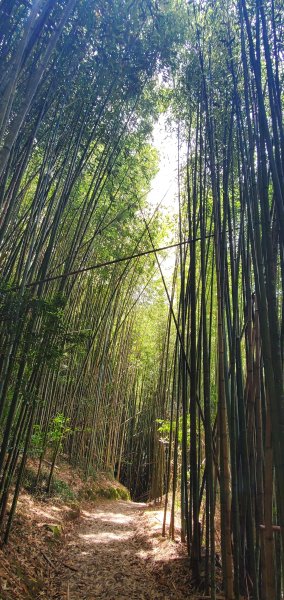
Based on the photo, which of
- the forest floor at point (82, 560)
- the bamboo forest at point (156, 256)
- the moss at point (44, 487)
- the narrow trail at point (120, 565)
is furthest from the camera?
the moss at point (44, 487)

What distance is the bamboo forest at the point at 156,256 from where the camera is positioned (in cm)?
211

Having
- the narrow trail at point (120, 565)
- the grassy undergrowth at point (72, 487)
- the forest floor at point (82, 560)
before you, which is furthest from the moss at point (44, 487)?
the narrow trail at point (120, 565)

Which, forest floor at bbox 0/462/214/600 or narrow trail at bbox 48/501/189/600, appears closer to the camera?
forest floor at bbox 0/462/214/600

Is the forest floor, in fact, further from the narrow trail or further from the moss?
the moss

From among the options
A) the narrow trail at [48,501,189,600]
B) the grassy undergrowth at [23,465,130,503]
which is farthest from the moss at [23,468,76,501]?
the narrow trail at [48,501,189,600]

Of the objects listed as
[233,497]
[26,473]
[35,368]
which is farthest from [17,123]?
[26,473]

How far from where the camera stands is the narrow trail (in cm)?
302

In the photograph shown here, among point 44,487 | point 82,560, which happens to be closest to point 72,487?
point 44,487

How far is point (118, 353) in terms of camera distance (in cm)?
865

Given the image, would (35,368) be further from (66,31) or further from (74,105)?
(66,31)

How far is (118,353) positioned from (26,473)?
3.96 m

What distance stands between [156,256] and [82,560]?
3.03m

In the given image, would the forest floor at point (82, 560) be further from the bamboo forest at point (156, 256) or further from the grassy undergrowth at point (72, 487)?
the grassy undergrowth at point (72, 487)

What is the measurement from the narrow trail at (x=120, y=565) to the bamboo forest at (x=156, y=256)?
2 centimetres
